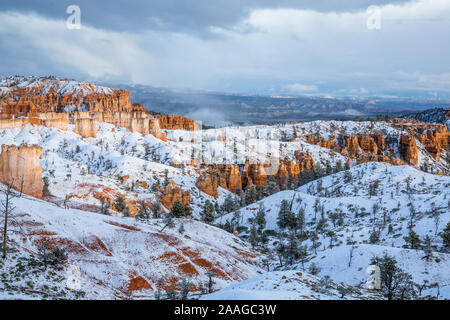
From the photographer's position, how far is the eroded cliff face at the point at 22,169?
45781mm

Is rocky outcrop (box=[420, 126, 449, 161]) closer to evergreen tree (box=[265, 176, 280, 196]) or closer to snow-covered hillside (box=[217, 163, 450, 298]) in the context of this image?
snow-covered hillside (box=[217, 163, 450, 298])

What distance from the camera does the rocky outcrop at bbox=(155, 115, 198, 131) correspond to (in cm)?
17412

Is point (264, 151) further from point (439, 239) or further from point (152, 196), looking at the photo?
point (439, 239)

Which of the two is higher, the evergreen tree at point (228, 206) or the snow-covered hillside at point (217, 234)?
the snow-covered hillside at point (217, 234)

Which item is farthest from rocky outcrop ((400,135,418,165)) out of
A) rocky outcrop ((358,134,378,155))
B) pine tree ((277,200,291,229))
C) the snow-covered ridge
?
the snow-covered ridge

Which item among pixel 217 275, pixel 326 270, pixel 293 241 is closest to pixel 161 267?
pixel 217 275

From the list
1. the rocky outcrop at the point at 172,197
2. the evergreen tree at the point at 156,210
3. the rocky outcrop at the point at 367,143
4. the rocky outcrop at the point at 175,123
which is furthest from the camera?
the rocky outcrop at the point at 175,123

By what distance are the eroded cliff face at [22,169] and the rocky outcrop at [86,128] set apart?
85701 mm

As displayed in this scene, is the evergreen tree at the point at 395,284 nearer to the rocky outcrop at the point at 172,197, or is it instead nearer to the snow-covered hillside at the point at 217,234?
the snow-covered hillside at the point at 217,234

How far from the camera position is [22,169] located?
46.0m

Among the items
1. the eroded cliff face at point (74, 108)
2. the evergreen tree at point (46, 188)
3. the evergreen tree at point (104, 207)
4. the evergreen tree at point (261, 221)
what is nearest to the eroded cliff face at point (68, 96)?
the eroded cliff face at point (74, 108)

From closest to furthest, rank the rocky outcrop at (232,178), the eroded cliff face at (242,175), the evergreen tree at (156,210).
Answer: the evergreen tree at (156,210) → the eroded cliff face at (242,175) → the rocky outcrop at (232,178)

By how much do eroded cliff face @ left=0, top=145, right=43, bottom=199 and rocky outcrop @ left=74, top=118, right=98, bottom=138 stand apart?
85701 millimetres

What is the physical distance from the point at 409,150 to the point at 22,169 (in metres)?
152
